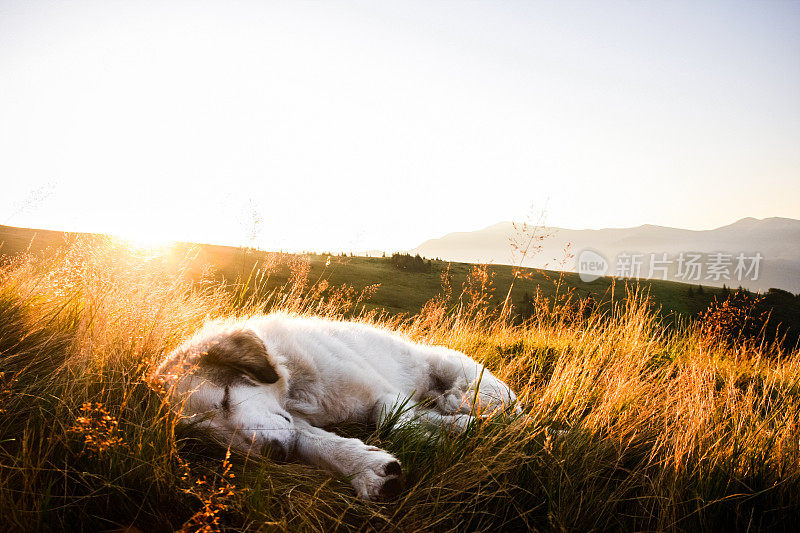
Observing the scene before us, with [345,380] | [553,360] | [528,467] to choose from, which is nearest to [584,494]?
[528,467]

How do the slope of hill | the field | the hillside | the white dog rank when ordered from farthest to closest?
the slope of hill → the hillside → the white dog → the field

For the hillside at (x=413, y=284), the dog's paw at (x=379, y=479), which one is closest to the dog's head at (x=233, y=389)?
the dog's paw at (x=379, y=479)

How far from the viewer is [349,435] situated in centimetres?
265

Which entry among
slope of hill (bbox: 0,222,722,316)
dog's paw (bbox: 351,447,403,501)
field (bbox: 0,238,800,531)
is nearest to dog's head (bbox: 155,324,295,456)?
field (bbox: 0,238,800,531)

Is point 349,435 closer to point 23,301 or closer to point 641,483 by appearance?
point 641,483

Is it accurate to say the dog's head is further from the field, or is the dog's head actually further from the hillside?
the hillside

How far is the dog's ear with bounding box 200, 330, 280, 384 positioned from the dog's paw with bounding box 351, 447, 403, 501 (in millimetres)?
780

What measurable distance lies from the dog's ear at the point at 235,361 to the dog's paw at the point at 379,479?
780mm

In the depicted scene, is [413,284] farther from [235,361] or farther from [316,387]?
[235,361]

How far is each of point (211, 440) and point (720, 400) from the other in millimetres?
3973

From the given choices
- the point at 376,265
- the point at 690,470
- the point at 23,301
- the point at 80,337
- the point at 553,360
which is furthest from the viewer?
the point at 376,265

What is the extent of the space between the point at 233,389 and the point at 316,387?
21.5 inches

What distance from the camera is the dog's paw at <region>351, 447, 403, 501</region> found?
1901 millimetres

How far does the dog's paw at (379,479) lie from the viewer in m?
1.90
